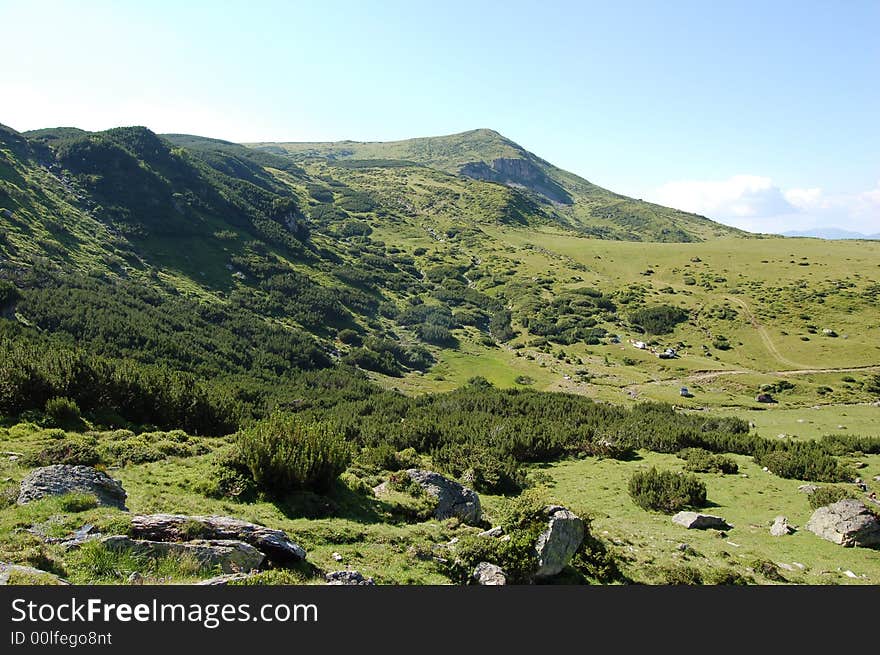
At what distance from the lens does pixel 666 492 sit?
17.9 meters

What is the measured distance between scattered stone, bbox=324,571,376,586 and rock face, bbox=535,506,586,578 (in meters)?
3.62

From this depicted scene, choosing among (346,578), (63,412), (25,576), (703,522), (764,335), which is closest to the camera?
(25,576)

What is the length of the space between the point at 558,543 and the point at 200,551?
6912mm

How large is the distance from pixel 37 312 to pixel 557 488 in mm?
40198

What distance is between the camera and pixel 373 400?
36906 mm

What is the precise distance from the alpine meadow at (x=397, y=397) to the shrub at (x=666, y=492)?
9 cm

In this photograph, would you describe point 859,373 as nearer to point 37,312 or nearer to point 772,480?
point 772,480

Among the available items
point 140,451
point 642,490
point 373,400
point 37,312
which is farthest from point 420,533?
point 37,312

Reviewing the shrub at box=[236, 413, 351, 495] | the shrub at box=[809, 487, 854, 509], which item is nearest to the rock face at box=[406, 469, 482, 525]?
the shrub at box=[236, 413, 351, 495]

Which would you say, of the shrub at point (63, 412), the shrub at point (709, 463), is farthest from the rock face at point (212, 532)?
the shrub at point (709, 463)

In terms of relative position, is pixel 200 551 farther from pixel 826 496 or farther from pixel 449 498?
pixel 826 496

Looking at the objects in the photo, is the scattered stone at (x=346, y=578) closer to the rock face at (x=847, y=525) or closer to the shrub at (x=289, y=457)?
the shrub at (x=289, y=457)

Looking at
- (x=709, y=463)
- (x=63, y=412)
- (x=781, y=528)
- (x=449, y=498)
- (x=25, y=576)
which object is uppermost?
(x=25, y=576)

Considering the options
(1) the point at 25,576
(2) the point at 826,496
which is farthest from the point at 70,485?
(2) the point at 826,496
